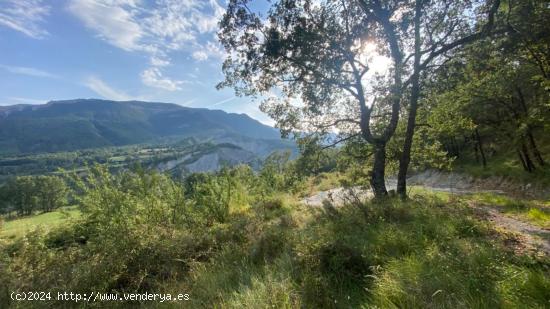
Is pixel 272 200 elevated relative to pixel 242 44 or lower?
lower

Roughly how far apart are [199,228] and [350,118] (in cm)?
862

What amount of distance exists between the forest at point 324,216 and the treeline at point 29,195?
75.9 meters

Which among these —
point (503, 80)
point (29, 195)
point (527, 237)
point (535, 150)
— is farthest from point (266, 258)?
point (29, 195)

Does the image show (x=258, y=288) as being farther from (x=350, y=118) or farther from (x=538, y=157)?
(x=538, y=157)

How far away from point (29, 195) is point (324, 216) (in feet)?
293

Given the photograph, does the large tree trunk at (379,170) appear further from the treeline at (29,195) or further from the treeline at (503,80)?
the treeline at (29,195)

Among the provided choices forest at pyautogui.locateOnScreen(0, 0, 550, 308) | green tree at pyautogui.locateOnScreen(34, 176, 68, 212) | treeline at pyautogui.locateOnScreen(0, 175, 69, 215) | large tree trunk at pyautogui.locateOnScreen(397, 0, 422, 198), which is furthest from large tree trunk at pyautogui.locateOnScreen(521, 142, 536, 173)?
green tree at pyautogui.locateOnScreen(34, 176, 68, 212)

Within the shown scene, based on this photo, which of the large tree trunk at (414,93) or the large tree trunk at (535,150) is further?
the large tree trunk at (535,150)

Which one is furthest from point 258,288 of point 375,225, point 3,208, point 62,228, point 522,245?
point 3,208

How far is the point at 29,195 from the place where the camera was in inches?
2692

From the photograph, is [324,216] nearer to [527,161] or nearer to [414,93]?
[414,93]

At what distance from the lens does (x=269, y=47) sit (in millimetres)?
10719

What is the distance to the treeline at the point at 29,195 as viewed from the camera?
222 ft

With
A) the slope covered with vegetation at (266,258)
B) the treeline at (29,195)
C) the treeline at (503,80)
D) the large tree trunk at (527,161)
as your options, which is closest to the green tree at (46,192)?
the treeline at (29,195)
